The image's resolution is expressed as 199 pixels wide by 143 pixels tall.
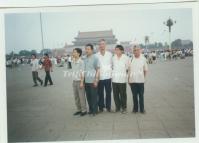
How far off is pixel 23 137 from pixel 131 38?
98 centimetres

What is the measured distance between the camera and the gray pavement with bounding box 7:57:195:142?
2.58m

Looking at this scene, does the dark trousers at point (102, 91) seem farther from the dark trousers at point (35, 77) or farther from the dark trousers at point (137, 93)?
the dark trousers at point (35, 77)

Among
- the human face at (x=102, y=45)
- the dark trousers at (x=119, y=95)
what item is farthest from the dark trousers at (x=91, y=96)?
the human face at (x=102, y=45)

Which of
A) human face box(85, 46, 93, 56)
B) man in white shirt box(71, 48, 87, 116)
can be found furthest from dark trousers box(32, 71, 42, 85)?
human face box(85, 46, 93, 56)

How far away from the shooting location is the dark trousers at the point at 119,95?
2.61 m

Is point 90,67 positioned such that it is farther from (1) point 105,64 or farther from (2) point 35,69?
(2) point 35,69

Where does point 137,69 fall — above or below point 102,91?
above

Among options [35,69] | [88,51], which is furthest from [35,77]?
[88,51]

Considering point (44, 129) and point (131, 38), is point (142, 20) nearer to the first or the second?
point (131, 38)

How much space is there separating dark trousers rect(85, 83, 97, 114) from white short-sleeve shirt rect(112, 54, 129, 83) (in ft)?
0.53

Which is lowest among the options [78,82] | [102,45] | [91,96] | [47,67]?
[91,96]

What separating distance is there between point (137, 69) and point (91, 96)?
360 mm

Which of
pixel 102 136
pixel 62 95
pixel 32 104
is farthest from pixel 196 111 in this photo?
pixel 32 104

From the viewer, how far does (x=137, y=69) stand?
260cm
